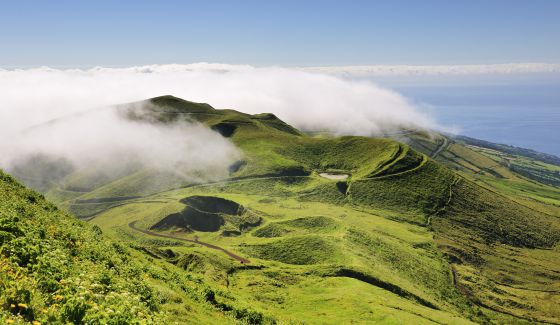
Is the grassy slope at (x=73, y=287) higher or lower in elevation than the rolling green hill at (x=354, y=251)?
higher

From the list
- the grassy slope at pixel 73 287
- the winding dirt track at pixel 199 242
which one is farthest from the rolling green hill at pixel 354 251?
the grassy slope at pixel 73 287

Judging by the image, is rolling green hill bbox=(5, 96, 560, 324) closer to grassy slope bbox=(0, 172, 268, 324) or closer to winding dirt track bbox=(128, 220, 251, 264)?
winding dirt track bbox=(128, 220, 251, 264)

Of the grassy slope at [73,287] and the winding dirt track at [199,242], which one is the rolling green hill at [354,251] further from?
the grassy slope at [73,287]

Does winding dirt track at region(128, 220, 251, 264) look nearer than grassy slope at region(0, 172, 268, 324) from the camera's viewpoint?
No

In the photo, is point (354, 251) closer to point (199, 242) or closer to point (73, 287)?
point (199, 242)

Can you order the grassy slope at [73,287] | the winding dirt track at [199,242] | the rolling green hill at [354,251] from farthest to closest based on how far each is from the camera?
the winding dirt track at [199,242] < the rolling green hill at [354,251] < the grassy slope at [73,287]

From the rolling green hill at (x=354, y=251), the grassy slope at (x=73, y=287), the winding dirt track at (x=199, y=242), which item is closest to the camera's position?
the grassy slope at (x=73, y=287)

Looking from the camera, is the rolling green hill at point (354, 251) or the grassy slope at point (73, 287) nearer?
the grassy slope at point (73, 287)

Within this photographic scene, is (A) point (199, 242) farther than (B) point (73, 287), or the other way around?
(A) point (199, 242)

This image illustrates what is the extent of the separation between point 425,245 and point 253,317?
123418 mm

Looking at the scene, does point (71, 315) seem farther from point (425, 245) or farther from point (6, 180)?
point (425, 245)

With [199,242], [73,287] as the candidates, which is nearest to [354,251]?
[199,242]

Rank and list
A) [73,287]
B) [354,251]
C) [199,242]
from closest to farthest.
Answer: [73,287], [354,251], [199,242]

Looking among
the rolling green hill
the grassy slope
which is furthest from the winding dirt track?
the grassy slope
